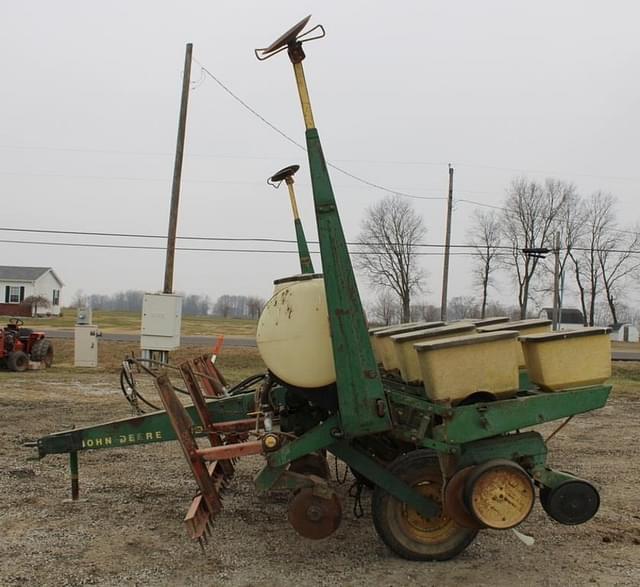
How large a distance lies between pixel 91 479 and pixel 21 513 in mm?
1059

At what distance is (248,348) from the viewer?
25.0m

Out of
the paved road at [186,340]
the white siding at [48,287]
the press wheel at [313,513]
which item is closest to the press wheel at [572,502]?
the press wheel at [313,513]

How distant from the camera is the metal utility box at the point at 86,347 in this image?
59.8ft

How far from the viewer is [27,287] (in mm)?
54562

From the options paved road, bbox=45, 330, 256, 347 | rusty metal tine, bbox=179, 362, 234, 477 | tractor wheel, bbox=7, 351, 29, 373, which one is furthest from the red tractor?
rusty metal tine, bbox=179, 362, 234, 477

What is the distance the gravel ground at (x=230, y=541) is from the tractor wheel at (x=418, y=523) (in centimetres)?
10

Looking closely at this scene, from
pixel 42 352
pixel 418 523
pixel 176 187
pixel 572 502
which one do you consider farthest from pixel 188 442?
pixel 42 352

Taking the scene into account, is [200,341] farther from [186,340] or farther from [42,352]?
[42,352]

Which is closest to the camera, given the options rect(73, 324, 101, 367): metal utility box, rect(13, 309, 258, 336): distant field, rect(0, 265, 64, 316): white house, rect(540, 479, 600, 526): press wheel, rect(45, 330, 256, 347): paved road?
rect(540, 479, 600, 526): press wheel

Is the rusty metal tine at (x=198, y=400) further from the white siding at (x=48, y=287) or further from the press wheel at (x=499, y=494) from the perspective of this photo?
the white siding at (x=48, y=287)

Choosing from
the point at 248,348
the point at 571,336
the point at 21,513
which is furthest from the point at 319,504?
the point at 248,348

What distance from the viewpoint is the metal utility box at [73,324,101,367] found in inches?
718

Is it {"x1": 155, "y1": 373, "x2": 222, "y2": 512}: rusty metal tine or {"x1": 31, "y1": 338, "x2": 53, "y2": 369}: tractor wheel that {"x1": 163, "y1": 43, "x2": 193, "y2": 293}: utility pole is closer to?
{"x1": 31, "y1": 338, "x2": 53, "y2": 369}: tractor wheel

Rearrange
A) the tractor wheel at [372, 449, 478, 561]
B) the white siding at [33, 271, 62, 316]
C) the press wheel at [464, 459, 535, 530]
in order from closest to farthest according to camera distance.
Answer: the press wheel at [464, 459, 535, 530]
the tractor wheel at [372, 449, 478, 561]
the white siding at [33, 271, 62, 316]
